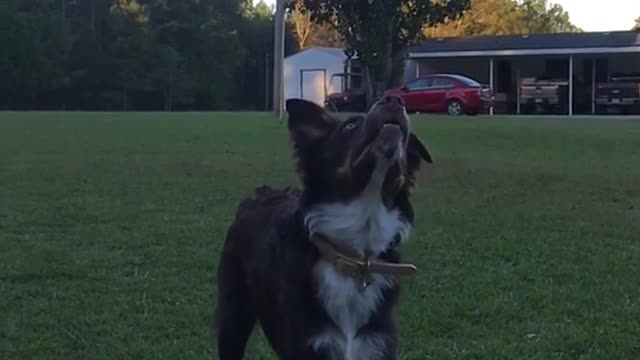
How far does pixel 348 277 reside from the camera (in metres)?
4.70

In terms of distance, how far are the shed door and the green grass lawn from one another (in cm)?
4813

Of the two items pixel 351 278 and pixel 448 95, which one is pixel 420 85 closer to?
pixel 448 95

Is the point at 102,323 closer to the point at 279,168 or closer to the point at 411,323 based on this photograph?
the point at 411,323

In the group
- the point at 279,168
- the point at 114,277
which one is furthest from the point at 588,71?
the point at 114,277

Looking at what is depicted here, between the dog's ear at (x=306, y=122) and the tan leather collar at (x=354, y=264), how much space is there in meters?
0.45

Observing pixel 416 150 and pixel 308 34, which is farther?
pixel 308 34

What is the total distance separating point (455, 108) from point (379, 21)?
10.5 meters

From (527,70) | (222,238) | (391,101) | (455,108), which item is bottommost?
(222,238)

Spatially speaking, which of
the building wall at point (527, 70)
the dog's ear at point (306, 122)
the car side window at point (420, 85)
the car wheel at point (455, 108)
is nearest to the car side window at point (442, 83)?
the car side window at point (420, 85)

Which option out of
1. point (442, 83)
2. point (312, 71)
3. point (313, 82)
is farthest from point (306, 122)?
point (313, 82)

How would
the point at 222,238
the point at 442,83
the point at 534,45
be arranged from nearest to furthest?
the point at 222,238 < the point at 442,83 < the point at 534,45

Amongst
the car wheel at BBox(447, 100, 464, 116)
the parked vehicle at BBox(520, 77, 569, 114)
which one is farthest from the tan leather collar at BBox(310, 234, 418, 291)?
the parked vehicle at BBox(520, 77, 569, 114)

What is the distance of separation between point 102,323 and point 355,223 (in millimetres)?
2736

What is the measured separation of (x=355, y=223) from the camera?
186 inches
